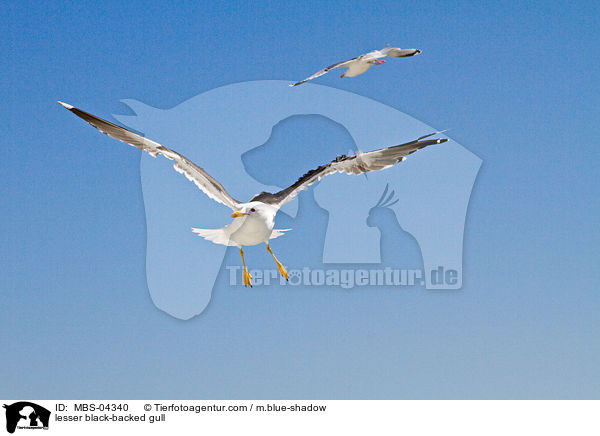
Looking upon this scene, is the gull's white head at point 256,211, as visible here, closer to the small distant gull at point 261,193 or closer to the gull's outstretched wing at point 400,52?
the small distant gull at point 261,193

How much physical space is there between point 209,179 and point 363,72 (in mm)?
1365

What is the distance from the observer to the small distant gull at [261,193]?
212 inches

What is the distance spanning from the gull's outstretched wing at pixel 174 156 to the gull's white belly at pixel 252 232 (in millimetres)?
226

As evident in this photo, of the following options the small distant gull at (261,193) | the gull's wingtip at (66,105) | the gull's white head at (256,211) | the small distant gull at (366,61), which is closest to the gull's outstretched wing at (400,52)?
the small distant gull at (366,61)

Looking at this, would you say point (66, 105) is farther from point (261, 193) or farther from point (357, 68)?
point (357, 68)

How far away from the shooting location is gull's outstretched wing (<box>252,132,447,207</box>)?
18.4 feet

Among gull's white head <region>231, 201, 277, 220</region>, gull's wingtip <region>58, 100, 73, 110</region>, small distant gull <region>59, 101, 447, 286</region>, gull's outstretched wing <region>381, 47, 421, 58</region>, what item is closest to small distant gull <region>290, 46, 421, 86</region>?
gull's outstretched wing <region>381, 47, 421, 58</region>

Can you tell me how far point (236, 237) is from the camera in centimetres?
549

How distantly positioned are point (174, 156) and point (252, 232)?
0.87 m

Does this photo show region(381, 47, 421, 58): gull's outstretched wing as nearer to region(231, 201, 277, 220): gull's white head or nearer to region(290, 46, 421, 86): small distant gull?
region(290, 46, 421, 86): small distant gull
